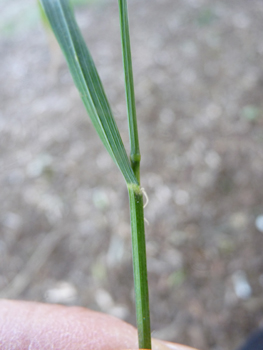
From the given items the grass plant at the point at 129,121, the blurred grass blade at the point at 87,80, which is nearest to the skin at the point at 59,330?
the grass plant at the point at 129,121

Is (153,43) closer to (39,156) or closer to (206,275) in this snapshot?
(39,156)

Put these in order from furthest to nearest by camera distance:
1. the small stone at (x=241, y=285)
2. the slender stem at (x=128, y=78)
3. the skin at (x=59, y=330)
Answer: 1. the small stone at (x=241, y=285)
2. the skin at (x=59, y=330)
3. the slender stem at (x=128, y=78)

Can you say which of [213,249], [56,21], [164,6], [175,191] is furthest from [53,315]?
[164,6]

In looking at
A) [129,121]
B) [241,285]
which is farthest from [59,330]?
[241,285]

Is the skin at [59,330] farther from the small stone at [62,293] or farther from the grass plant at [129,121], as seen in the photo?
the small stone at [62,293]

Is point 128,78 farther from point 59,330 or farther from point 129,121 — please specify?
point 59,330

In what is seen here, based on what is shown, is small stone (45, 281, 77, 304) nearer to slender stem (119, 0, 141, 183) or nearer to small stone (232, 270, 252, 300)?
small stone (232, 270, 252, 300)

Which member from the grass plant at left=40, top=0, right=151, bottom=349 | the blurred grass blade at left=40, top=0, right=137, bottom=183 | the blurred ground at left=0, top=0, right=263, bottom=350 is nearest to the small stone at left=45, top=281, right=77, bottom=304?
the blurred ground at left=0, top=0, right=263, bottom=350
